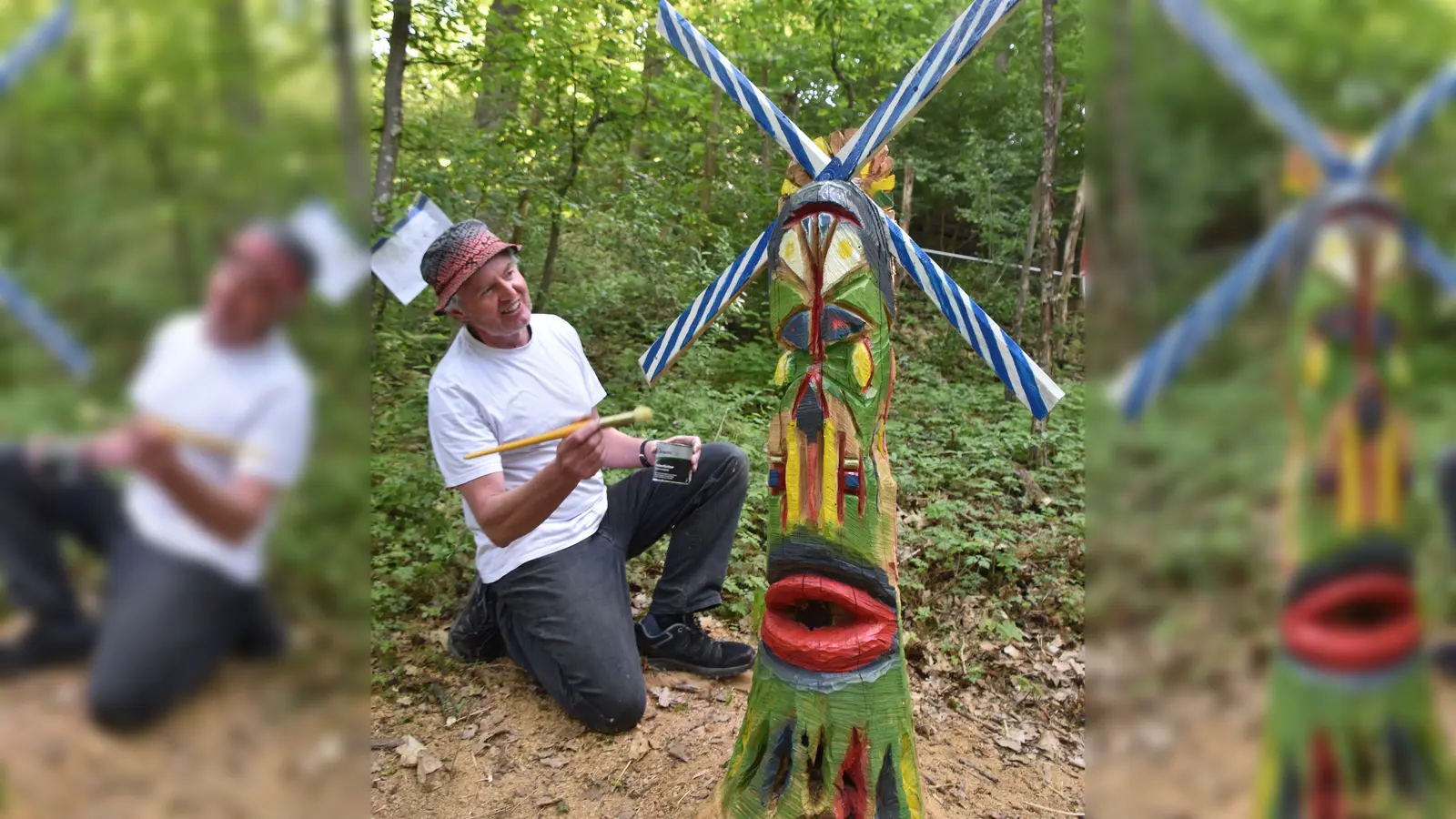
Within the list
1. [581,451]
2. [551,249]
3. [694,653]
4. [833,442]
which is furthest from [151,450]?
[551,249]

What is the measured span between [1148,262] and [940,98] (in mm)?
10743

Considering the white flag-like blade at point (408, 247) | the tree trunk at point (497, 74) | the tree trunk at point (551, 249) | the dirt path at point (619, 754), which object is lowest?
the dirt path at point (619, 754)

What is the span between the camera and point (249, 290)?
60cm

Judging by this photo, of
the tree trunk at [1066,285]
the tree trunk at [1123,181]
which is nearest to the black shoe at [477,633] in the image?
the tree trunk at [1123,181]

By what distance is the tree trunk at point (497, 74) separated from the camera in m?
4.34

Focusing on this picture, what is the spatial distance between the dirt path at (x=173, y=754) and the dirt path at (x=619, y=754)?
244cm

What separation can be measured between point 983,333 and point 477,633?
8.10 ft

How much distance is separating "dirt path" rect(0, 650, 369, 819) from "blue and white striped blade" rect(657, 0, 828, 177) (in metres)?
2.35

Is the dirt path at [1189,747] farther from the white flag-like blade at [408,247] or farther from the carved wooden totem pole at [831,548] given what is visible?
the white flag-like blade at [408,247]

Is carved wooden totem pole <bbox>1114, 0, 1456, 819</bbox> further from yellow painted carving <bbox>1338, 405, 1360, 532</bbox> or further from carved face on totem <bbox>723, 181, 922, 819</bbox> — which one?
carved face on totem <bbox>723, 181, 922, 819</bbox>

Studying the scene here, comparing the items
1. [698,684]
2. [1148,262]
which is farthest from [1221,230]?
[698,684]

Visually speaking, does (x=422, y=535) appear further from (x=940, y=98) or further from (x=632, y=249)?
(x=940, y=98)

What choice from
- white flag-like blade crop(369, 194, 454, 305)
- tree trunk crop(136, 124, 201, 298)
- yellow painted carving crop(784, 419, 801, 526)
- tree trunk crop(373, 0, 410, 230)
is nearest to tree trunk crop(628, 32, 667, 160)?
tree trunk crop(373, 0, 410, 230)

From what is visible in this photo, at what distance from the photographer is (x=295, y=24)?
0.64 metres
